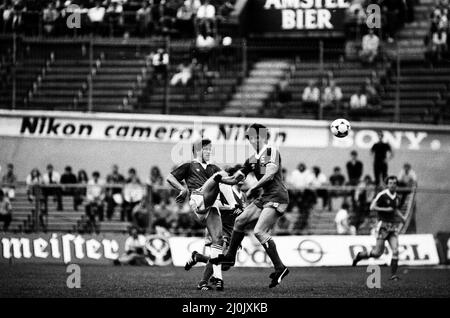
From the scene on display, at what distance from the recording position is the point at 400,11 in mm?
34125

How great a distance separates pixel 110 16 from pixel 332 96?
24.2ft

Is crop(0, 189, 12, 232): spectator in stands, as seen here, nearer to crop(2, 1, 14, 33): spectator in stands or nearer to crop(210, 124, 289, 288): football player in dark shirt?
crop(2, 1, 14, 33): spectator in stands

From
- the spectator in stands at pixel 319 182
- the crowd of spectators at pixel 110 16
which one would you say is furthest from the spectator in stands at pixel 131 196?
the crowd of spectators at pixel 110 16

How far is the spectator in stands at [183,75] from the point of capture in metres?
Result: 32.3

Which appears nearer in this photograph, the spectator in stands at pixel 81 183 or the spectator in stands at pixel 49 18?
the spectator in stands at pixel 81 183

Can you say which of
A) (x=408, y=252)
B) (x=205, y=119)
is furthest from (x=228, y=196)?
(x=205, y=119)

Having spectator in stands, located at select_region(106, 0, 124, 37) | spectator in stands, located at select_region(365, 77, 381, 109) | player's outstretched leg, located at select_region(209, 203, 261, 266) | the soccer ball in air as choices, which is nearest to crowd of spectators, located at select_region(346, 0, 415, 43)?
spectator in stands, located at select_region(365, 77, 381, 109)

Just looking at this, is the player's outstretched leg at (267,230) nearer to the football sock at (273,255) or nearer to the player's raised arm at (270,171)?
the football sock at (273,255)

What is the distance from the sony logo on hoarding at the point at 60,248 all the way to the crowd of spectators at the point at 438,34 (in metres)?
10.3

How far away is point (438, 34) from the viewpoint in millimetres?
32594

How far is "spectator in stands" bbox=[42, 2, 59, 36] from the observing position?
3403cm

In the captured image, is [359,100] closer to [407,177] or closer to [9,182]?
[407,177]
